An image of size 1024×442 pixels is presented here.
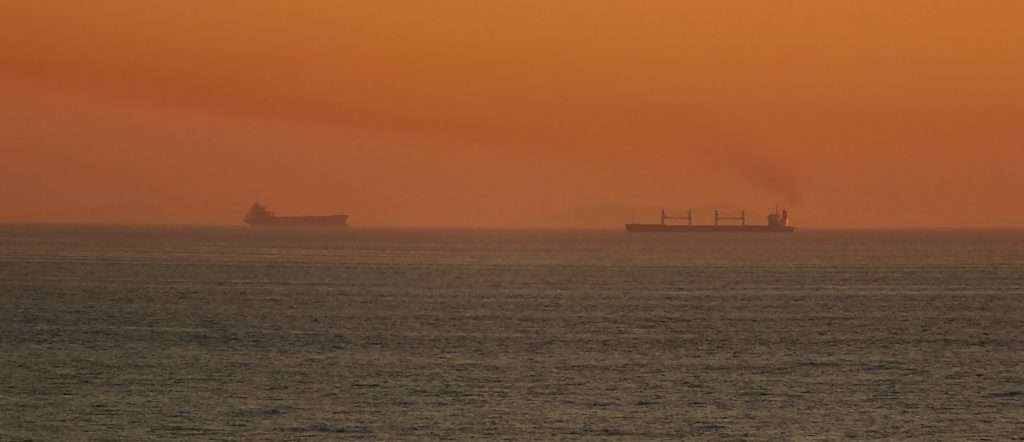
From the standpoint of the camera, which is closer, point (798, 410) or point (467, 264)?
point (798, 410)

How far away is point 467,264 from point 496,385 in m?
139

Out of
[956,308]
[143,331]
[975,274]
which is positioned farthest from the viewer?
[975,274]

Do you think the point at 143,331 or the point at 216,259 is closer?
the point at 143,331

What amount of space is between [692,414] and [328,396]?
1204cm

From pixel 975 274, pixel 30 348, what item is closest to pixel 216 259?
pixel 975 274

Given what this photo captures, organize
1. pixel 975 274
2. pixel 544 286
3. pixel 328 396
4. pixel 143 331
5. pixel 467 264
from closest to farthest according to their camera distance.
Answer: pixel 328 396 → pixel 143 331 → pixel 544 286 → pixel 975 274 → pixel 467 264

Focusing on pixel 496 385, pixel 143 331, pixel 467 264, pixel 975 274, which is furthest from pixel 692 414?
pixel 467 264

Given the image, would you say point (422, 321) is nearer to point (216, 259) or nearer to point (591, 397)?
point (591, 397)

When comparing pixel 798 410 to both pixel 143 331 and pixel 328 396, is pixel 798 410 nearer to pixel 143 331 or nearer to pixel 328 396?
pixel 328 396

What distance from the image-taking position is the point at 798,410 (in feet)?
172

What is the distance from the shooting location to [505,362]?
6631cm

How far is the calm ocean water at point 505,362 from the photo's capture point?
161 ft

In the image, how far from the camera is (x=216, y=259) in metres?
199

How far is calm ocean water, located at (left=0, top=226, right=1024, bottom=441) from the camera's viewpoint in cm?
4900
